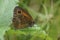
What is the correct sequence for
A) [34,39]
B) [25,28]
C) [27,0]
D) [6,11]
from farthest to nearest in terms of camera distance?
[27,0] < [34,39] < [25,28] < [6,11]

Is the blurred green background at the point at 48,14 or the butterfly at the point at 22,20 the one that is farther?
the blurred green background at the point at 48,14

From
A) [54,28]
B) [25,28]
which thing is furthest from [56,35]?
[25,28]

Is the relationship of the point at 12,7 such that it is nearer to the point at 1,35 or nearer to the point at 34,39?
the point at 1,35

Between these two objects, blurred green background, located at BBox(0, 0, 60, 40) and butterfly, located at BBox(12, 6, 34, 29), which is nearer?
butterfly, located at BBox(12, 6, 34, 29)

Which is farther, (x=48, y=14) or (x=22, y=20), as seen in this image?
(x=48, y=14)

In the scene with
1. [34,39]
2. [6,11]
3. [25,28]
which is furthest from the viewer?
[34,39]

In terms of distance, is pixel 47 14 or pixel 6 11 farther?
pixel 47 14

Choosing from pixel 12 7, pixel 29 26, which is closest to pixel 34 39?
pixel 29 26

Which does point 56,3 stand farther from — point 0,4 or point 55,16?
point 0,4

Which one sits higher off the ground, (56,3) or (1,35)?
(56,3)
